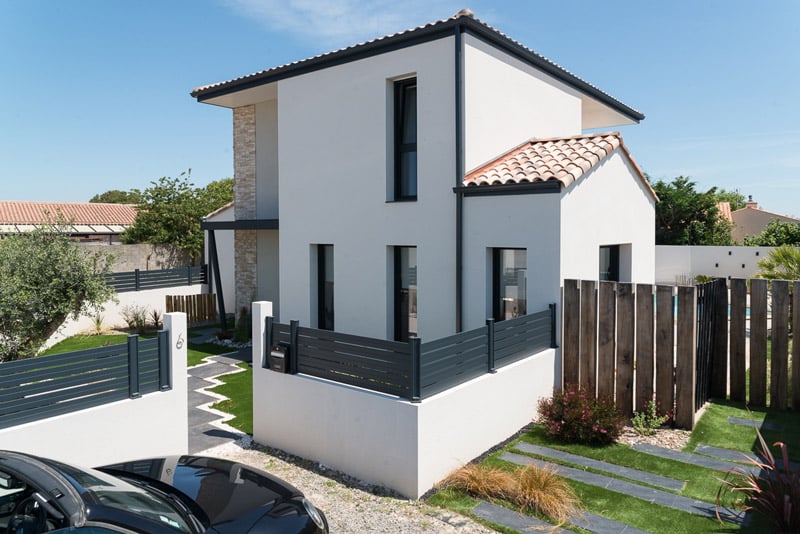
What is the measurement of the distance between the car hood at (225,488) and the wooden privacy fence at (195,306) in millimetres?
13033

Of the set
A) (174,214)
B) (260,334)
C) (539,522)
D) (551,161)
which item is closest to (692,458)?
(539,522)

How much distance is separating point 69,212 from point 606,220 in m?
37.8

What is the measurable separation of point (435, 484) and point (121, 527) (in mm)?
3850

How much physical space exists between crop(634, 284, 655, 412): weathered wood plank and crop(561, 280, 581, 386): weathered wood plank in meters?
0.87

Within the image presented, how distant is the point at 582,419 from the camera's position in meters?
7.13

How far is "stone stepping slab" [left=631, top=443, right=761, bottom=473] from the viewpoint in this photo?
6.21 meters

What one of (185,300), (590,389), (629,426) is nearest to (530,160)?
(590,389)

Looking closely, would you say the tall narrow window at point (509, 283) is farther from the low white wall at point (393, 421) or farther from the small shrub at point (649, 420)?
the small shrub at point (649, 420)

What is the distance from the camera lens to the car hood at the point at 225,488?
382 centimetres

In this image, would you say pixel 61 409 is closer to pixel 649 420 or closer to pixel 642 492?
pixel 642 492

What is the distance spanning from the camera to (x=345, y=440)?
6637 mm

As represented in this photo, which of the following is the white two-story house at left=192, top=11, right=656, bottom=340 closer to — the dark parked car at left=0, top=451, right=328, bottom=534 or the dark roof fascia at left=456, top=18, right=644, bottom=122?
the dark roof fascia at left=456, top=18, right=644, bottom=122

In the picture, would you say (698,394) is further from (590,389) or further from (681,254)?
(681,254)

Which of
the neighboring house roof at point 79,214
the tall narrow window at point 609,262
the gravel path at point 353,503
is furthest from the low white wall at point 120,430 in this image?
the neighboring house roof at point 79,214
